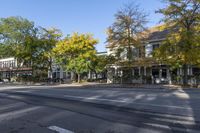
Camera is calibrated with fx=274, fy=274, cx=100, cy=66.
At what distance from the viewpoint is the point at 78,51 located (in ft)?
150

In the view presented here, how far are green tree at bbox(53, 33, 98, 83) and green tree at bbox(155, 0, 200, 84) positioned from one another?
54.1ft

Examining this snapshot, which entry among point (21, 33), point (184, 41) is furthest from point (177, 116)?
point (21, 33)

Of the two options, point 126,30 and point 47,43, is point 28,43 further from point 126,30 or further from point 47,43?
point 126,30

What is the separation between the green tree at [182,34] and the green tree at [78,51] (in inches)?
649

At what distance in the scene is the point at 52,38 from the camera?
170 ft

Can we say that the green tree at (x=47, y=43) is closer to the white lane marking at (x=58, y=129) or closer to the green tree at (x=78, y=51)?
the green tree at (x=78, y=51)

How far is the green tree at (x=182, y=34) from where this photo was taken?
27.5 m

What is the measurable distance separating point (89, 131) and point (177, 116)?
11.2 ft

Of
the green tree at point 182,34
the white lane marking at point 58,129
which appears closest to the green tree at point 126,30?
the green tree at point 182,34

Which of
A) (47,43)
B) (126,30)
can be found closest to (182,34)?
(126,30)

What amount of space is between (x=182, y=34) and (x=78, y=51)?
21.5m

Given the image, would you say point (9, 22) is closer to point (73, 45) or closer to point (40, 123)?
point (73, 45)

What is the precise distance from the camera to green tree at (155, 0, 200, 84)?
27.5 meters

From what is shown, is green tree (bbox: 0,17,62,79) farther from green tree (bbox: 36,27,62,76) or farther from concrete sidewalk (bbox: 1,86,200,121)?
concrete sidewalk (bbox: 1,86,200,121)
